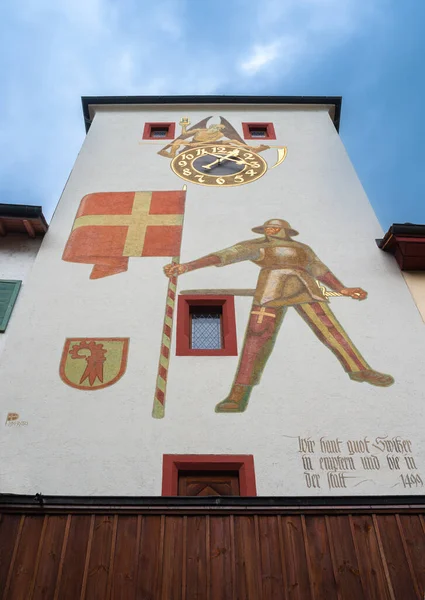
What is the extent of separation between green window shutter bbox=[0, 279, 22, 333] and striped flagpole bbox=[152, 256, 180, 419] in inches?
77.2

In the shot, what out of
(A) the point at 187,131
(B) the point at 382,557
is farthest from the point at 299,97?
(B) the point at 382,557

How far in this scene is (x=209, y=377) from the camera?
659 cm

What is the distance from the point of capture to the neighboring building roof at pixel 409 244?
8117 millimetres

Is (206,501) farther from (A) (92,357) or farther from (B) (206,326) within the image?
(B) (206,326)

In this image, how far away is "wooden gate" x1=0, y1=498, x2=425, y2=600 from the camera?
158 inches

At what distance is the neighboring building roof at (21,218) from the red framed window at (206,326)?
2.52 m

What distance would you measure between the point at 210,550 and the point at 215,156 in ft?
26.9

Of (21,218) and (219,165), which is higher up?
(219,165)

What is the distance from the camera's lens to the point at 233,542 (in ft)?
14.0

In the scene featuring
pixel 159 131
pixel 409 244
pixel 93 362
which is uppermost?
pixel 159 131

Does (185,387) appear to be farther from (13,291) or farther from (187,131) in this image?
(187,131)

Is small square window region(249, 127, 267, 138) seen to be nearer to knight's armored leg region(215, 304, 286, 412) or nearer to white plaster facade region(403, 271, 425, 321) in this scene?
white plaster facade region(403, 271, 425, 321)

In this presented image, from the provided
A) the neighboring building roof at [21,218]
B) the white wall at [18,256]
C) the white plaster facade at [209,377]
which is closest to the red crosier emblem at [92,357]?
the white plaster facade at [209,377]

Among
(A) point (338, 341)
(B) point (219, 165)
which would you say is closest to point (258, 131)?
(B) point (219, 165)
